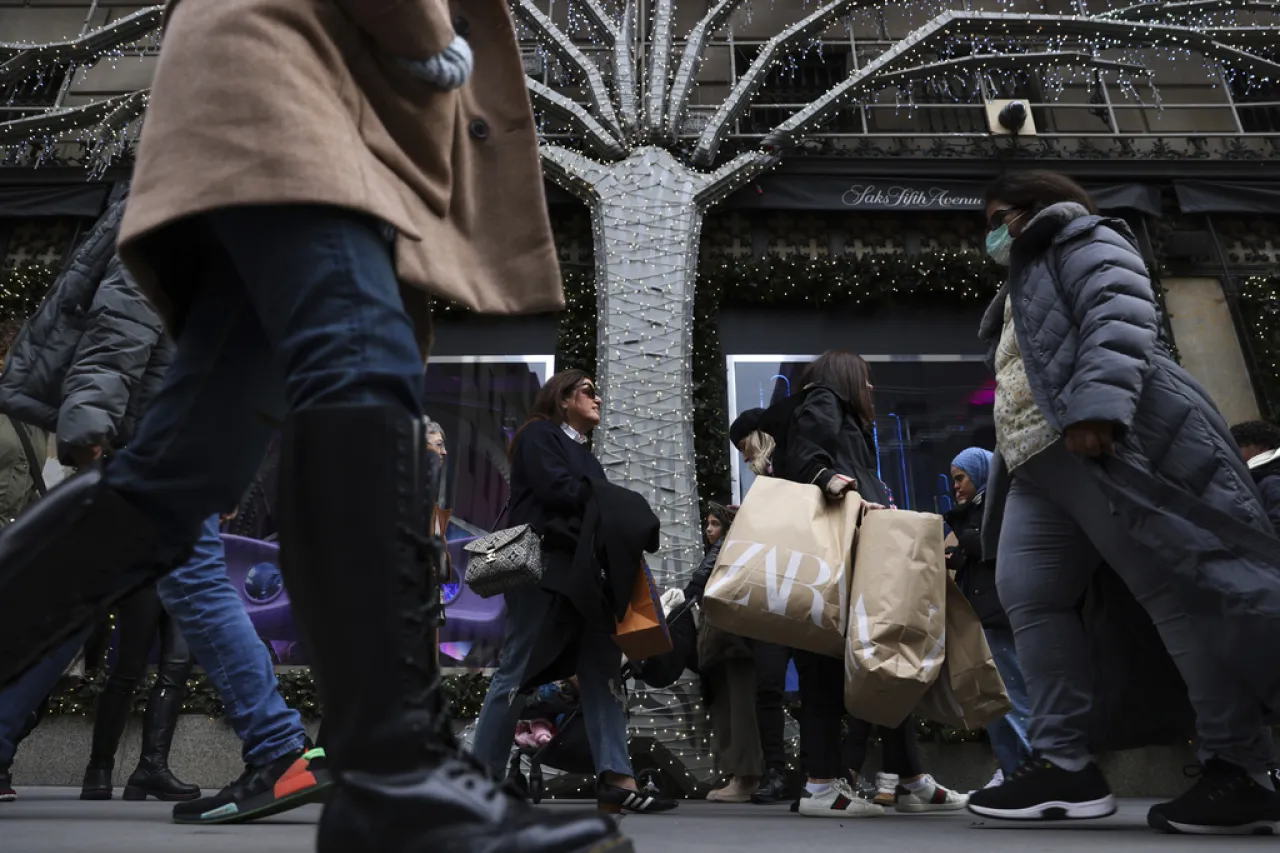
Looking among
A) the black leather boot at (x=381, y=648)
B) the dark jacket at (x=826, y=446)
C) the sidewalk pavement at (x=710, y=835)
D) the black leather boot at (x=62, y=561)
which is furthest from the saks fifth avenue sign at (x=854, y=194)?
the black leather boot at (x=381, y=648)

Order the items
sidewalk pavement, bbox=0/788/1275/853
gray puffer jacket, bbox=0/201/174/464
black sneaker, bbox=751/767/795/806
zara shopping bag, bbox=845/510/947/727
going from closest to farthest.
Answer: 1. sidewalk pavement, bbox=0/788/1275/853
2. gray puffer jacket, bbox=0/201/174/464
3. zara shopping bag, bbox=845/510/947/727
4. black sneaker, bbox=751/767/795/806

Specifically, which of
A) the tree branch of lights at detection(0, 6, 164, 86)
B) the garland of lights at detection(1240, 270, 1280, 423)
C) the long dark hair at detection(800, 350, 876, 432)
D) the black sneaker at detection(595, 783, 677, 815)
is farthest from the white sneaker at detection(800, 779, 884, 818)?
the tree branch of lights at detection(0, 6, 164, 86)

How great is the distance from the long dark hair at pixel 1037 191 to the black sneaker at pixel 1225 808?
6.15 ft

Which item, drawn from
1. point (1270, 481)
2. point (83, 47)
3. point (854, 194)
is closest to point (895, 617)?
point (1270, 481)

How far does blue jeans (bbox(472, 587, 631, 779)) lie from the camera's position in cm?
418

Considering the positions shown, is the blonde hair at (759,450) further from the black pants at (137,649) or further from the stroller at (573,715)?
the black pants at (137,649)

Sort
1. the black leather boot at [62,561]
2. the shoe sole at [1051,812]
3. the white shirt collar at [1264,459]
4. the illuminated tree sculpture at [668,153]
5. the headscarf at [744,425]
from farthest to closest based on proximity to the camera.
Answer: the illuminated tree sculpture at [668,153]
the headscarf at [744,425]
the white shirt collar at [1264,459]
the shoe sole at [1051,812]
the black leather boot at [62,561]

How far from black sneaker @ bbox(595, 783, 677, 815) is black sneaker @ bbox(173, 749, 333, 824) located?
1.49 metres

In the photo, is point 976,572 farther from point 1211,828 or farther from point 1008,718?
point 1211,828

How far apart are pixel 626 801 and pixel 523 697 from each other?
58cm

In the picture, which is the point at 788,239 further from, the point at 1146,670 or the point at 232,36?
the point at 232,36

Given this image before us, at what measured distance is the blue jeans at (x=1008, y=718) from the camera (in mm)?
5754

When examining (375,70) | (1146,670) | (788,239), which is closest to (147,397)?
(375,70)

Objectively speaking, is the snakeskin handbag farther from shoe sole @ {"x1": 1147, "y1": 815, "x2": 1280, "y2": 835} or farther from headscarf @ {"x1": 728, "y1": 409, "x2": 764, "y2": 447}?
shoe sole @ {"x1": 1147, "y1": 815, "x2": 1280, "y2": 835}
